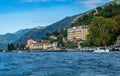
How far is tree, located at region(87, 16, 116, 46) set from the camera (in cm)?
18581

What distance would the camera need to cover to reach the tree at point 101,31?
185812 millimetres

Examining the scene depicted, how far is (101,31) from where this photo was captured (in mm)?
187000

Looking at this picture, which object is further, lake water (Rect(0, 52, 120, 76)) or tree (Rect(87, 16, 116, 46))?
tree (Rect(87, 16, 116, 46))

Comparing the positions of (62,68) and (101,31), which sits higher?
(101,31)

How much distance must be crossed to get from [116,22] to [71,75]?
164 m

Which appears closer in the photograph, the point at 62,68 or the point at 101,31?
the point at 62,68

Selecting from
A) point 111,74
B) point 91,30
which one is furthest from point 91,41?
point 111,74

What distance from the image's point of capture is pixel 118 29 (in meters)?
192

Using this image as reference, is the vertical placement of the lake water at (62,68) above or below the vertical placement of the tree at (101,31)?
below

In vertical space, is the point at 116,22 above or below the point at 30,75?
above

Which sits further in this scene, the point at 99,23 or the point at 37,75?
the point at 99,23

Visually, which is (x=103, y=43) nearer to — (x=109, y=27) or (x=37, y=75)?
(x=109, y=27)

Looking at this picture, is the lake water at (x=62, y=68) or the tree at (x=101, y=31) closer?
the lake water at (x=62, y=68)

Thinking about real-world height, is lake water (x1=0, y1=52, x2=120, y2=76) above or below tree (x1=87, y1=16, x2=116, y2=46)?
below
